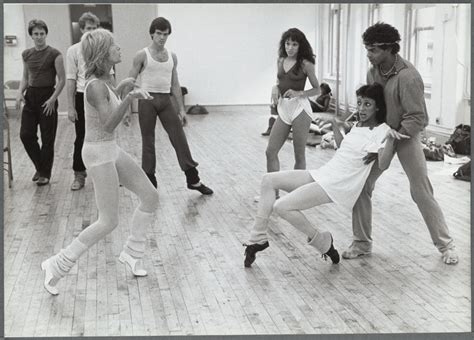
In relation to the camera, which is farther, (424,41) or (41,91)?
(424,41)

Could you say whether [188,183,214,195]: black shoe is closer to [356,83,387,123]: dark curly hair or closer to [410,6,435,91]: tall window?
[356,83,387,123]: dark curly hair

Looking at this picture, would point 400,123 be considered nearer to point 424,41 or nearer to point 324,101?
point 424,41

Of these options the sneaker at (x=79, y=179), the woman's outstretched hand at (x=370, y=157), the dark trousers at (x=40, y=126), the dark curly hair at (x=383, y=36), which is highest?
the dark curly hair at (x=383, y=36)

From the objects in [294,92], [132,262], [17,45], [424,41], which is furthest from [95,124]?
[17,45]

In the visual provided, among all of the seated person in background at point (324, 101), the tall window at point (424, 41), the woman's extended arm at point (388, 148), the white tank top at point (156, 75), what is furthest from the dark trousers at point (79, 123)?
the seated person in background at point (324, 101)

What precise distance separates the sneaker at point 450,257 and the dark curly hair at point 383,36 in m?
1.17

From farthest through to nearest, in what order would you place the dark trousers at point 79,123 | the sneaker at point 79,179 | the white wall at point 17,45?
the white wall at point 17,45 → the sneaker at point 79,179 → the dark trousers at point 79,123

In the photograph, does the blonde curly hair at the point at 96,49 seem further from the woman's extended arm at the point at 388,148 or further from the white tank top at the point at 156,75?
the white tank top at the point at 156,75

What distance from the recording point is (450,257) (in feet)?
13.4

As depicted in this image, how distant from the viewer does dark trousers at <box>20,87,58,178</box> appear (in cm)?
637

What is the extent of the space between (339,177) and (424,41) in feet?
18.8

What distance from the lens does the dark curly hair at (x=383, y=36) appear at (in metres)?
3.77

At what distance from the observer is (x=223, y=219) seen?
523cm

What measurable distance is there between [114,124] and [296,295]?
47.9 inches
